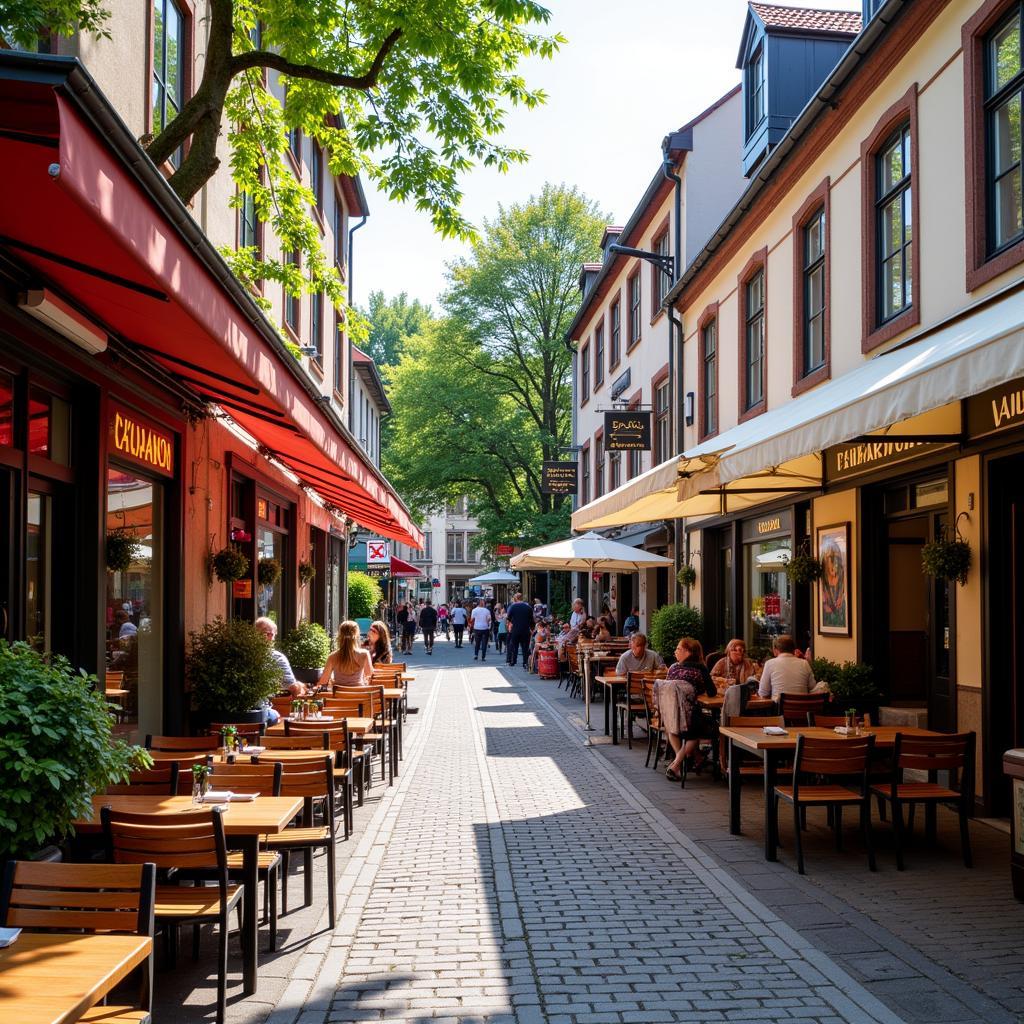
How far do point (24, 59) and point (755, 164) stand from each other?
50.9 feet

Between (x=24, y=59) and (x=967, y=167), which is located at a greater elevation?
(x=967, y=167)

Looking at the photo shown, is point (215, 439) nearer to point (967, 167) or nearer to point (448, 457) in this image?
point (967, 167)

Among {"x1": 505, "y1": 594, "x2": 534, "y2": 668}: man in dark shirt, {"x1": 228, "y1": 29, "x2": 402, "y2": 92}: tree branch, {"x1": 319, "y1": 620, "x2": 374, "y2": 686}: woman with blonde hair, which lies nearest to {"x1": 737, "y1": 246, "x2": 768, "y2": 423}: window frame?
{"x1": 319, "y1": 620, "x2": 374, "y2": 686}: woman with blonde hair

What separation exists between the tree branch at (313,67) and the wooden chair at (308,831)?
4867mm

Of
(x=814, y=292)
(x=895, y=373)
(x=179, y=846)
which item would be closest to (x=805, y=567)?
(x=814, y=292)

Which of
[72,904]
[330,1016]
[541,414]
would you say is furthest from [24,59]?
[541,414]

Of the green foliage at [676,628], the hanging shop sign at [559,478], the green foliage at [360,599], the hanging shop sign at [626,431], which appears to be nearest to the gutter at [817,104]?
the hanging shop sign at [626,431]

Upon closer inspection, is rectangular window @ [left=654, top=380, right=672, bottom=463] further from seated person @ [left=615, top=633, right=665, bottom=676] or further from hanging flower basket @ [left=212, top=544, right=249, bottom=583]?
hanging flower basket @ [left=212, top=544, right=249, bottom=583]

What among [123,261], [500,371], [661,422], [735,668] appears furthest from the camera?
[500,371]

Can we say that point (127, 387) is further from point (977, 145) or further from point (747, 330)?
point (747, 330)

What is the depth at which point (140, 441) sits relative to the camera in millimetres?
9328

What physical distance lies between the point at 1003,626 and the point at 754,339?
867 centimetres

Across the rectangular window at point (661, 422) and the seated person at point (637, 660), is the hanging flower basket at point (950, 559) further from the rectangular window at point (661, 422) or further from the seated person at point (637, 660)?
the rectangular window at point (661, 422)

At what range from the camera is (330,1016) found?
4.87 metres
